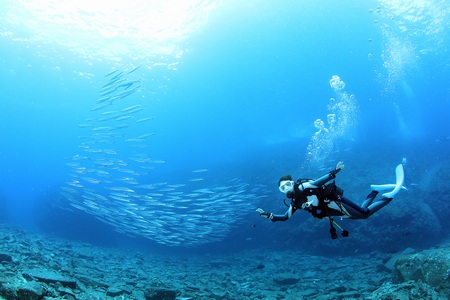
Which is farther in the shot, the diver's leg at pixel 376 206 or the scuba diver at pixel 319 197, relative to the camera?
the diver's leg at pixel 376 206

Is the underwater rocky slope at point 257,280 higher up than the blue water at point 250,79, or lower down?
lower down

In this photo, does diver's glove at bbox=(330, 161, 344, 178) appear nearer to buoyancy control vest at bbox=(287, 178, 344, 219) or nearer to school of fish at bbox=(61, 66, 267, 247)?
buoyancy control vest at bbox=(287, 178, 344, 219)

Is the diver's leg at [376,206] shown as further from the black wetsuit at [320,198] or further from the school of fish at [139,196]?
the school of fish at [139,196]

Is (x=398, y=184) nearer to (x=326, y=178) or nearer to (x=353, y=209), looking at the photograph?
(x=353, y=209)

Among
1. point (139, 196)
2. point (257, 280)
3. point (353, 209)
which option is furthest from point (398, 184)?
point (139, 196)

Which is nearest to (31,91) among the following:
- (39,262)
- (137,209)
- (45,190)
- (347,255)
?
(45,190)

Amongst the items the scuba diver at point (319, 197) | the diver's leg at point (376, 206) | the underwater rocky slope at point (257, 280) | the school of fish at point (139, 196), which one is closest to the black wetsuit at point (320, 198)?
the scuba diver at point (319, 197)

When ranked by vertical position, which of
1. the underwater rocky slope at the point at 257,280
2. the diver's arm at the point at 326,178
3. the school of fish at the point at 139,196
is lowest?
the underwater rocky slope at the point at 257,280

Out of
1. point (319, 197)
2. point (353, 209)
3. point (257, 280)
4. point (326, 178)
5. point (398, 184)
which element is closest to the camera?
point (326, 178)

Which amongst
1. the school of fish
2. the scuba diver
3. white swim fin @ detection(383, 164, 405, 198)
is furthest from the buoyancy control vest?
the school of fish

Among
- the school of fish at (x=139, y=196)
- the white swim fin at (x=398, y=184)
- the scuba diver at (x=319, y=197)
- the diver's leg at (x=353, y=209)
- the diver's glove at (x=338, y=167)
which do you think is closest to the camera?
the diver's glove at (x=338, y=167)

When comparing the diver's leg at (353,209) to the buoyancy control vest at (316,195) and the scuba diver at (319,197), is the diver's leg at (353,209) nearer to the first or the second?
the scuba diver at (319,197)

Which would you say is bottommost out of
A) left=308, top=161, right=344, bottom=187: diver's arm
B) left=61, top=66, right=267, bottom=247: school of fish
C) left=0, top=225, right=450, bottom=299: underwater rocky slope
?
left=0, top=225, right=450, bottom=299: underwater rocky slope

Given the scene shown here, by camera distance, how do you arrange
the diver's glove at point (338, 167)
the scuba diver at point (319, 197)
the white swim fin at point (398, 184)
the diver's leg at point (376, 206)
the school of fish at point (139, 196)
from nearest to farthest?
the diver's glove at point (338, 167) → the scuba diver at point (319, 197) → the diver's leg at point (376, 206) → the white swim fin at point (398, 184) → the school of fish at point (139, 196)
